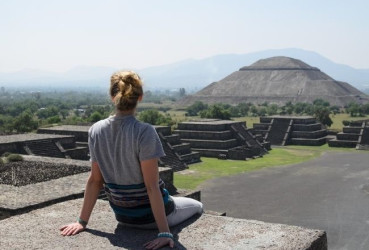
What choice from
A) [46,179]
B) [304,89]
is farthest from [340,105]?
[46,179]

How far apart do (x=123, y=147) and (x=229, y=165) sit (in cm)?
3335

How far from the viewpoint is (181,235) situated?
523 cm

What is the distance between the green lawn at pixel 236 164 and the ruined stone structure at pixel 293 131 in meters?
3.21

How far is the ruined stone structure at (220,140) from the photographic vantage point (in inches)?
1684

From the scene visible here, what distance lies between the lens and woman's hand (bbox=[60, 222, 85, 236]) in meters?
5.31

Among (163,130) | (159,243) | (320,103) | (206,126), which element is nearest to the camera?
(159,243)

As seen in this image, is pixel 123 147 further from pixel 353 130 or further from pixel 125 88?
pixel 353 130

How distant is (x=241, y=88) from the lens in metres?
144

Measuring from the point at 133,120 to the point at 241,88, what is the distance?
140 meters

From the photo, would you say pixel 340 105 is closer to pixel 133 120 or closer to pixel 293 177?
pixel 293 177

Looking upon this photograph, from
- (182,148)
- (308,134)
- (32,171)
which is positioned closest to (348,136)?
(308,134)

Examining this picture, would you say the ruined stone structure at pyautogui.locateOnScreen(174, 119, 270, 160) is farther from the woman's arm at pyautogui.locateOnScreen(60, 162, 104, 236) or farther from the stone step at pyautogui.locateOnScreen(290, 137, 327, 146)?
the woman's arm at pyautogui.locateOnScreen(60, 162, 104, 236)

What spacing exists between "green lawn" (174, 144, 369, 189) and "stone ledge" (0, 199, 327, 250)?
898 inches

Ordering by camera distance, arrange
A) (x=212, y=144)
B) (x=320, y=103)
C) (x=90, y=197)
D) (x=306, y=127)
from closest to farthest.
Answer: (x=90, y=197)
(x=212, y=144)
(x=306, y=127)
(x=320, y=103)
